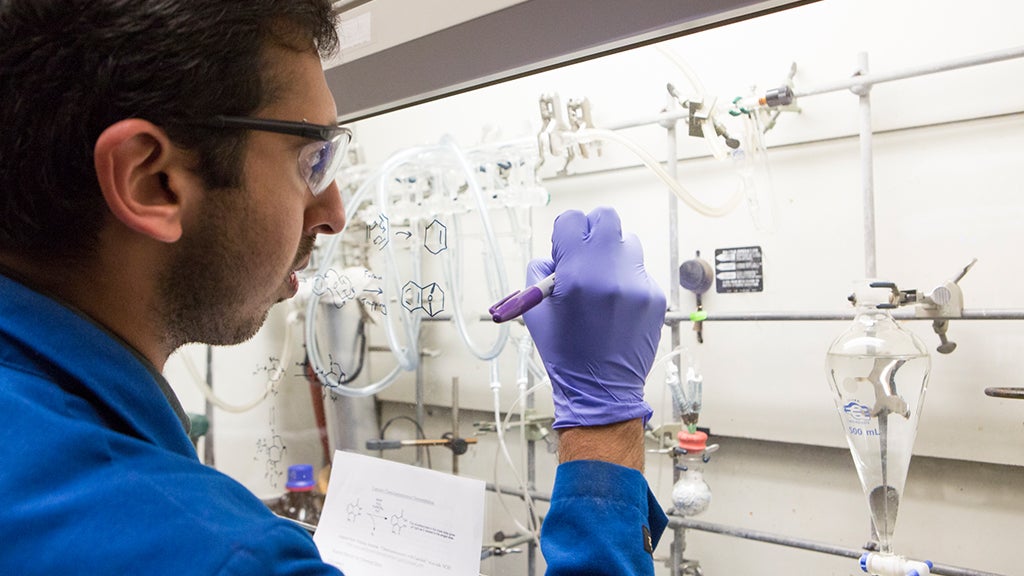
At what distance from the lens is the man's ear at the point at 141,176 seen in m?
0.58

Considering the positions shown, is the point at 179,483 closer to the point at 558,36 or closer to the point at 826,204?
the point at 558,36

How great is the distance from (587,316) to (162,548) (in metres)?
0.59

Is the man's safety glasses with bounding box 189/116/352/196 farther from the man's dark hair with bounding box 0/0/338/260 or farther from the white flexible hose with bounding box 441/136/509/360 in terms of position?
the white flexible hose with bounding box 441/136/509/360

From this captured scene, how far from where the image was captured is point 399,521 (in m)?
1.15

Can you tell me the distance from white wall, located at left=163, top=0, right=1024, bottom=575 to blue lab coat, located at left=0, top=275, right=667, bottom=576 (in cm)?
76

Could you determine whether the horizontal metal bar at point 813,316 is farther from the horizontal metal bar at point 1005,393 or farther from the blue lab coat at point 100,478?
the blue lab coat at point 100,478

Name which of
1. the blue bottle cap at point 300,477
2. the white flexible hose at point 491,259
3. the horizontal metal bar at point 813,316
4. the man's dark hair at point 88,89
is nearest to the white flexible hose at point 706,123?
the horizontal metal bar at point 813,316

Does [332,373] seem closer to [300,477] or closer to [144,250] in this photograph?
[300,477]

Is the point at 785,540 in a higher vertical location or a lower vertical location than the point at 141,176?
lower

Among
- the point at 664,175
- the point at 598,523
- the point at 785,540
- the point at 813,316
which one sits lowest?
the point at 785,540

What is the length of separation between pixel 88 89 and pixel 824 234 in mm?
1066

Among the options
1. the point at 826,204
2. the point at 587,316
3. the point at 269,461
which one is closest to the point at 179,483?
the point at 587,316

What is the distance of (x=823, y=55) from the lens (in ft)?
3.83

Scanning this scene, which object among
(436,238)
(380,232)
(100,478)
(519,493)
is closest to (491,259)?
(436,238)
